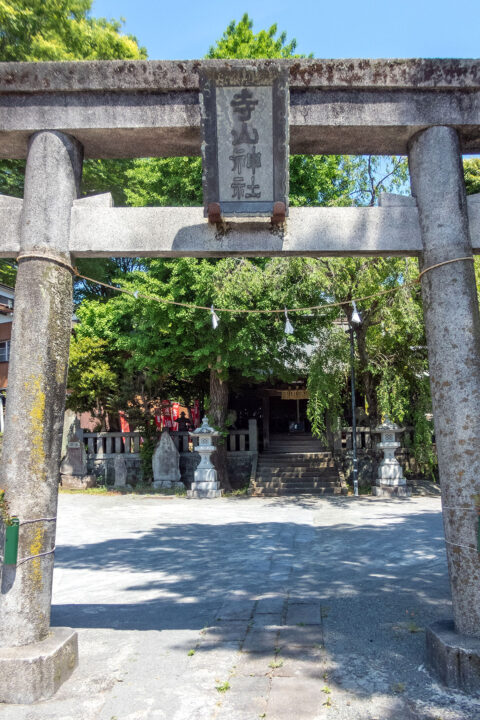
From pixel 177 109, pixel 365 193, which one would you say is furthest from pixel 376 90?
pixel 365 193

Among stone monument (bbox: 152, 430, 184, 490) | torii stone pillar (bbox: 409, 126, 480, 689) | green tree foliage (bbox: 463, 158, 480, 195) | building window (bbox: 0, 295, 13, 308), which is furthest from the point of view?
building window (bbox: 0, 295, 13, 308)

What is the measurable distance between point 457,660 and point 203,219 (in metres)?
3.58

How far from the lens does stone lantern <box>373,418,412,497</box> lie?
1418 centimetres

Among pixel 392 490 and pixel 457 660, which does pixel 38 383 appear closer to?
pixel 457 660

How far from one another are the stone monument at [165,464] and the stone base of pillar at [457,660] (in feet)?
44.0

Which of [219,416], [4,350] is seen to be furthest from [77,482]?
[4,350]

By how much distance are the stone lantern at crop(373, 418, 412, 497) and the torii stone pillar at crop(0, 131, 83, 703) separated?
1167 centimetres

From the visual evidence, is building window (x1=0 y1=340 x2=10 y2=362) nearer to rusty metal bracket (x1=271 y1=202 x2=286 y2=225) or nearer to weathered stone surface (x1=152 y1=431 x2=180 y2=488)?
weathered stone surface (x1=152 y1=431 x2=180 y2=488)

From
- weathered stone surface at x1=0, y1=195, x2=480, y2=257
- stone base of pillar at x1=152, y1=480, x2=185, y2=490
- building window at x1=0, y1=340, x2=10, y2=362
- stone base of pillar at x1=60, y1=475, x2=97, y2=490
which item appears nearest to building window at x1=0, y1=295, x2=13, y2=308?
building window at x1=0, y1=340, x2=10, y2=362

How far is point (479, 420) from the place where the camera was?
12.3ft

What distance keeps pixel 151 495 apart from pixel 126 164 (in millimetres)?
10321

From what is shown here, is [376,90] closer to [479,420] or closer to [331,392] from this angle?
[479,420]

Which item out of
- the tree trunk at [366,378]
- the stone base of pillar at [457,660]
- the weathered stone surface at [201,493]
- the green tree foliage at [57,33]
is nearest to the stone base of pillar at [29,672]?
the stone base of pillar at [457,660]

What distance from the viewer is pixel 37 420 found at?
3.73 m
